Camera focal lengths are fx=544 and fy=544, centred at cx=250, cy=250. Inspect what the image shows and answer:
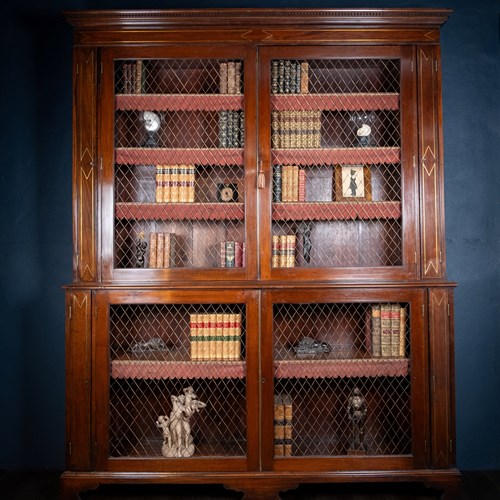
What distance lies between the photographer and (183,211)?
9.91ft

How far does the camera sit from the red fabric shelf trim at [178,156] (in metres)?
2.96

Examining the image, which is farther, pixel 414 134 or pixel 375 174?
pixel 375 174

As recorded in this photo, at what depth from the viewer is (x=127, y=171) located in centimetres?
307

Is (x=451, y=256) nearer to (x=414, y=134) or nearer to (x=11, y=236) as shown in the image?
(x=414, y=134)

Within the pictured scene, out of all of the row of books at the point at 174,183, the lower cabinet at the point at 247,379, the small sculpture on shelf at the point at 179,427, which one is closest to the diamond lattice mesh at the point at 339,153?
the lower cabinet at the point at 247,379

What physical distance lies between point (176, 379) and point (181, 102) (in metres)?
1.59

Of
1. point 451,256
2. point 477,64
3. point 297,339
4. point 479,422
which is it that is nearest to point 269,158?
point 297,339

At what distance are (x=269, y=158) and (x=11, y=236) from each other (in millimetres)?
1725

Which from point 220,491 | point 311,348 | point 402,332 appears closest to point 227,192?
point 311,348

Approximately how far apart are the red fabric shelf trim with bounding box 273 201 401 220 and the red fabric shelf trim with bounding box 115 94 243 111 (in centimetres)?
63

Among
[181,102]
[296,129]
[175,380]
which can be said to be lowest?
[175,380]

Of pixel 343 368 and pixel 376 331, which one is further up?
pixel 376 331

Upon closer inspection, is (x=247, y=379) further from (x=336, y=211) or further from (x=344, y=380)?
(x=336, y=211)

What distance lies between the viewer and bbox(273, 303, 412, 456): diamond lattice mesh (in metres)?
2.92
